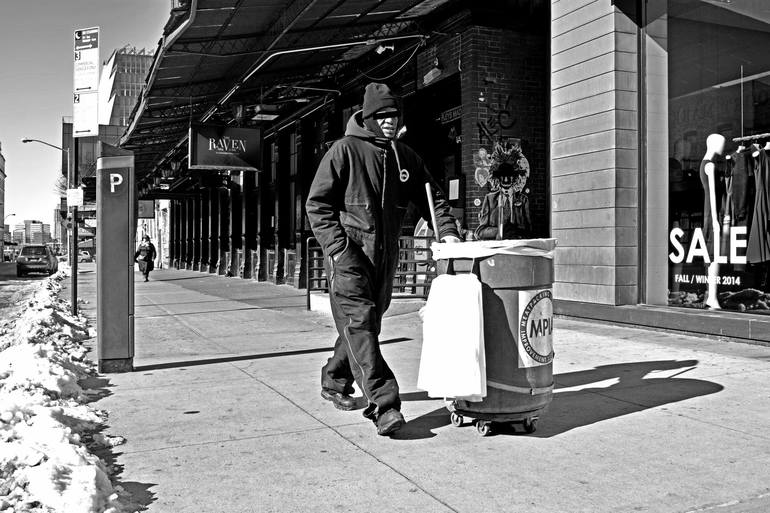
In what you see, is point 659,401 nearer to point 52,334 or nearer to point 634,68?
point 634,68

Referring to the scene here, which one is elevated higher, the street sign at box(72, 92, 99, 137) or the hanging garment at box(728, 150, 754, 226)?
the street sign at box(72, 92, 99, 137)

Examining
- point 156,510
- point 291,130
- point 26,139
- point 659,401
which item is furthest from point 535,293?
point 26,139

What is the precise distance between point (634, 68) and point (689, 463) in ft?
20.6

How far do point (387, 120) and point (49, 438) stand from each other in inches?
105

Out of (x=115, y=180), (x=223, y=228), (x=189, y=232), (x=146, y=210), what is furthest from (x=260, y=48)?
(x=146, y=210)

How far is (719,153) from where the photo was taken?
8281 mm

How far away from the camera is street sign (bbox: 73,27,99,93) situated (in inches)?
419

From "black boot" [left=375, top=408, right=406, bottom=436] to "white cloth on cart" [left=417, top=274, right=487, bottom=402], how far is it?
271mm

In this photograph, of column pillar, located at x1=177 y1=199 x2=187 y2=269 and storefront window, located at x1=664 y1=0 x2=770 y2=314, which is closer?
storefront window, located at x1=664 y1=0 x2=770 y2=314

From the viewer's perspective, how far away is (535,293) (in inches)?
165

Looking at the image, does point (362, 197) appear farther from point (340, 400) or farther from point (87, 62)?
point (87, 62)

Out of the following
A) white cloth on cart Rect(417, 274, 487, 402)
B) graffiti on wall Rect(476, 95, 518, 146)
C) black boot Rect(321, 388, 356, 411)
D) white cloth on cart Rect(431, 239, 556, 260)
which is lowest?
black boot Rect(321, 388, 356, 411)

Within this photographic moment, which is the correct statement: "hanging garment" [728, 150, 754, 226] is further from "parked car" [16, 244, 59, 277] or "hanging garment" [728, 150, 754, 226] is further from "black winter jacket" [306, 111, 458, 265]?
"parked car" [16, 244, 59, 277]

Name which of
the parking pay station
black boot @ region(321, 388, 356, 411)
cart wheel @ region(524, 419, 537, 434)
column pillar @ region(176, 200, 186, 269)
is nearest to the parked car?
column pillar @ region(176, 200, 186, 269)
